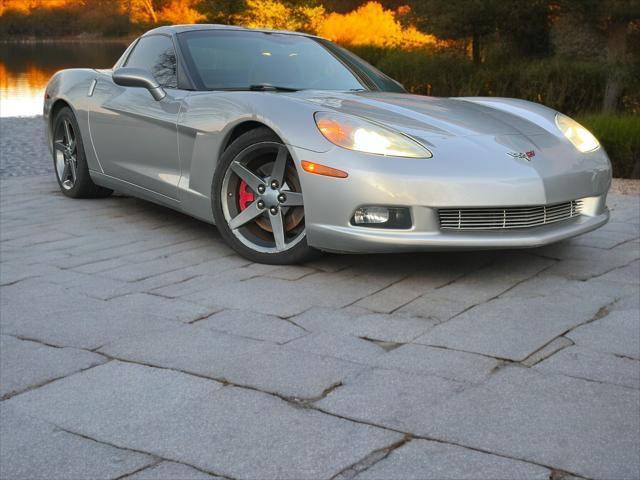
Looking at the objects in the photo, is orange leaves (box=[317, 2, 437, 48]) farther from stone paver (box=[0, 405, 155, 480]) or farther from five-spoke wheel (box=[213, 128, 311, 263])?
stone paver (box=[0, 405, 155, 480])

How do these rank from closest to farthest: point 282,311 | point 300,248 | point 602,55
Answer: point 282,311, point 300,248, point 602,55

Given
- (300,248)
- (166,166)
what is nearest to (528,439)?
(300,248)

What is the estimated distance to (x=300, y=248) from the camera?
393 cm

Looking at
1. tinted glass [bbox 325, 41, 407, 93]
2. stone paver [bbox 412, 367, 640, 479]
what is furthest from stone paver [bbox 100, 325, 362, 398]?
tinted glass [bbox 325, 41, 407, 93]

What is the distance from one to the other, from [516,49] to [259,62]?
1298cm

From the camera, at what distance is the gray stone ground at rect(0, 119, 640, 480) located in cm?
215

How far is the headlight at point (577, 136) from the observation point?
4.14m

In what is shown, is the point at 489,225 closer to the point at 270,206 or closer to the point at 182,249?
the point at 270,206

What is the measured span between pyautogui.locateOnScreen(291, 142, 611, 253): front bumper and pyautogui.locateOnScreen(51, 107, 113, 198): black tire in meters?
2.50

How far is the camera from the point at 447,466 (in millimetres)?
2072

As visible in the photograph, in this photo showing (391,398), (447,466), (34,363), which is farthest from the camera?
A: (34,363)

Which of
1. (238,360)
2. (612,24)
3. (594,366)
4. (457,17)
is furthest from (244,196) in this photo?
(612,24)

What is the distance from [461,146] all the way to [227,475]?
2080 millimetres

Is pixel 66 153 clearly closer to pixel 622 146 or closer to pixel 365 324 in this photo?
pixel 365 324
